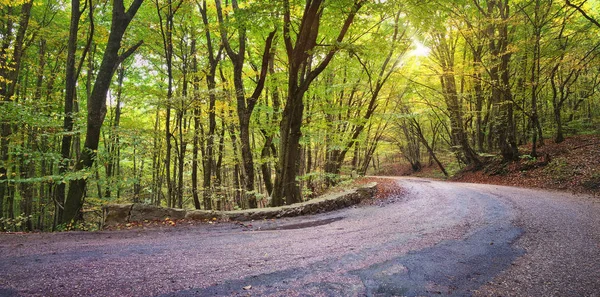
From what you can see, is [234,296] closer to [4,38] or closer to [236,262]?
[236,262]

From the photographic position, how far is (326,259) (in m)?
3.39

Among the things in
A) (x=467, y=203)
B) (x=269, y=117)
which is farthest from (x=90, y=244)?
(x=269, y=117)

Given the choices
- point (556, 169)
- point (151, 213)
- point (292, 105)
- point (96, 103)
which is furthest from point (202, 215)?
point (556, 169)

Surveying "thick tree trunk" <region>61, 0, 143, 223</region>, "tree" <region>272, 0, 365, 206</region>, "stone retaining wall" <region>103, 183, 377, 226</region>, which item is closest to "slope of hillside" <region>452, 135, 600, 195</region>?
"tree" <region>272, 0, 365, 206</region>

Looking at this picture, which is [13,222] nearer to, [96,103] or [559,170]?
[96,103]

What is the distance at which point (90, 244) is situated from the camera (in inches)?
161

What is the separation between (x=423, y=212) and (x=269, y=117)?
774 centimetres

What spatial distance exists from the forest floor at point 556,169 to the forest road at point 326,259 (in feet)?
18.0

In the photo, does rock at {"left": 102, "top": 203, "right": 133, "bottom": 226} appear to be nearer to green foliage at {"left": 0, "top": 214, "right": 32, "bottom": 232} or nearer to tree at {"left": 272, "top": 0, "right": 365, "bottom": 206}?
tree at {"left": 272, "top": 0, "right": 365, "bottom": 206}

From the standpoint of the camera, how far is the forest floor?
31.3ft

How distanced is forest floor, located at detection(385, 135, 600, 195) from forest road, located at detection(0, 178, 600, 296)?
5.48 metres

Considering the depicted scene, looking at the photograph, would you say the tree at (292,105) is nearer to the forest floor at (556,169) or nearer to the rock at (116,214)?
the rock at (116,214)


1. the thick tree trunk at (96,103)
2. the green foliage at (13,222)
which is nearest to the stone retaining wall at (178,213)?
the thick tree trunk at (96,103)

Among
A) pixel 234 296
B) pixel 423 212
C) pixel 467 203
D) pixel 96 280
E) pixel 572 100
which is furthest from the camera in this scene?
pixel 572 100
